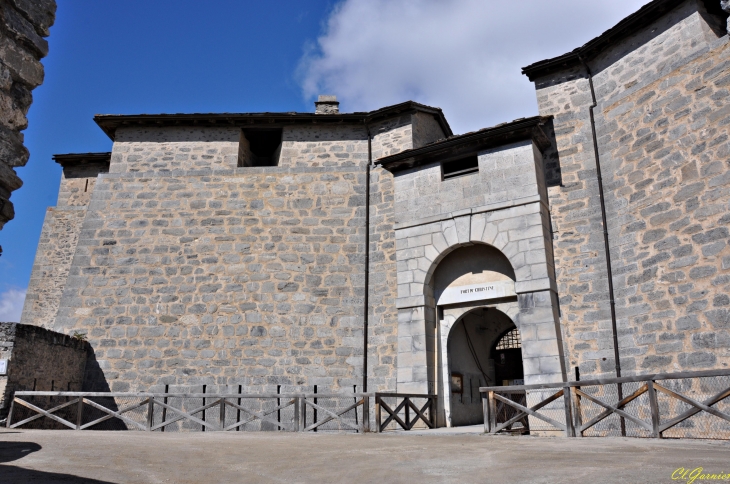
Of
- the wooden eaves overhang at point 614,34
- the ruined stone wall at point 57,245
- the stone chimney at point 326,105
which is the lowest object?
the ruined stone wall at point 57,245

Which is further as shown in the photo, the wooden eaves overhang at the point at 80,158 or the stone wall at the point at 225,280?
the wooden eaves overhang at the point at 80,158

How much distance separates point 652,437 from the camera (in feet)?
21.4

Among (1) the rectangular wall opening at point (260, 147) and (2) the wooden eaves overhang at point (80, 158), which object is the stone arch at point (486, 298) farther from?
(2) the wooden eaves overhang at point (80, 158)

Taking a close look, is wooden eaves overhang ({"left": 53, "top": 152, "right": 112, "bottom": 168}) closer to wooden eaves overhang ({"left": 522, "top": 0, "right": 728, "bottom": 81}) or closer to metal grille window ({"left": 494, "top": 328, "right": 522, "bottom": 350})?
wooden eaves overhang ({"left": 522, "top": 0, "right": 728, "bottom": 81})

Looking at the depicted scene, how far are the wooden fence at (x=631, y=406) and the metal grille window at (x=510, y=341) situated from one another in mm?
3920

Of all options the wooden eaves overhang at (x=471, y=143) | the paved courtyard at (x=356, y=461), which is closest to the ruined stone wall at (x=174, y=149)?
the wooden eaves overhang at (x=471, y=143)

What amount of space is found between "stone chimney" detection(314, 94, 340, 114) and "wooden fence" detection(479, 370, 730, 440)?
8167 mm

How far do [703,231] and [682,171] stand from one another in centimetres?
104

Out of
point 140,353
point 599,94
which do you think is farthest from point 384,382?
point 599,94

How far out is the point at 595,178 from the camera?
392 inches

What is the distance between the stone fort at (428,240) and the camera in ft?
28.6

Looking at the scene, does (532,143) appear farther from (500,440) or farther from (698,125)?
(500,440)

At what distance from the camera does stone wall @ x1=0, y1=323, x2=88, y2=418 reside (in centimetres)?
945

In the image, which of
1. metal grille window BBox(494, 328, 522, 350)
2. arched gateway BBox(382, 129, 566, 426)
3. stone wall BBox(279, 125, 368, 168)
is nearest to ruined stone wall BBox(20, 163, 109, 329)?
stone wall BBox(279, 125, 368, 168)
